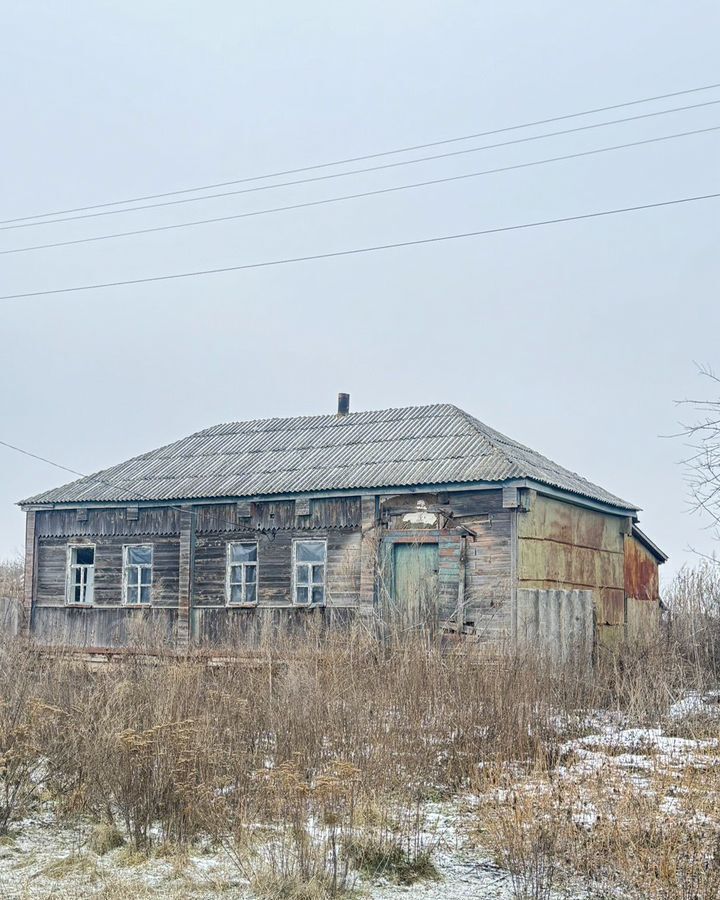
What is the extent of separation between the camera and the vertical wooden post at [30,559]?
72.5 feet

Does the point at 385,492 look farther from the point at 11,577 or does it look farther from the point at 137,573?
the point at 11,577

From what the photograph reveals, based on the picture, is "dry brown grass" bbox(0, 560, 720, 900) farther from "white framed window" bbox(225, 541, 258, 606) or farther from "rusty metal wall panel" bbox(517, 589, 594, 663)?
"white framed window" bbox(225, 541, 258, 606)

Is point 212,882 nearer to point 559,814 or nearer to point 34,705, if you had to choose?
point 559,814

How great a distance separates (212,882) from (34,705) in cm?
275

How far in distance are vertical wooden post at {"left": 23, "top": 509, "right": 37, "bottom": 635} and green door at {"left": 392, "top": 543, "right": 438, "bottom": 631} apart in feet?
27.8

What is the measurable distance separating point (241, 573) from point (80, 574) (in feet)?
13.2

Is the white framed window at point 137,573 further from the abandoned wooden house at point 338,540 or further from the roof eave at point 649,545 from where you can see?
the roof eave at point 649,545

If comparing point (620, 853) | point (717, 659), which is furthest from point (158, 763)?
point (717, 659)

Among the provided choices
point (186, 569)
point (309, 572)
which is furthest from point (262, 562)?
point (186, 569)

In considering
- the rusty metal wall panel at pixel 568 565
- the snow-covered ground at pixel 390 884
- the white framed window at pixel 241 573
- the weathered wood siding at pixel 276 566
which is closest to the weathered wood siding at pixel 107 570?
the weathered wood siding at pixel 276 566

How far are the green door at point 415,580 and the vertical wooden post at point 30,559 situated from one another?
848cm

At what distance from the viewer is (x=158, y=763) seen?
7445 millimetres

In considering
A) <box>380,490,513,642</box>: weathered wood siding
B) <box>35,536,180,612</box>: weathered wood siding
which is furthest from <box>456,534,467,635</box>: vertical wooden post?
<box>35,536,180,612</box>: weathered wood siding

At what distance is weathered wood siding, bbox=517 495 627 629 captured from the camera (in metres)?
17.4
